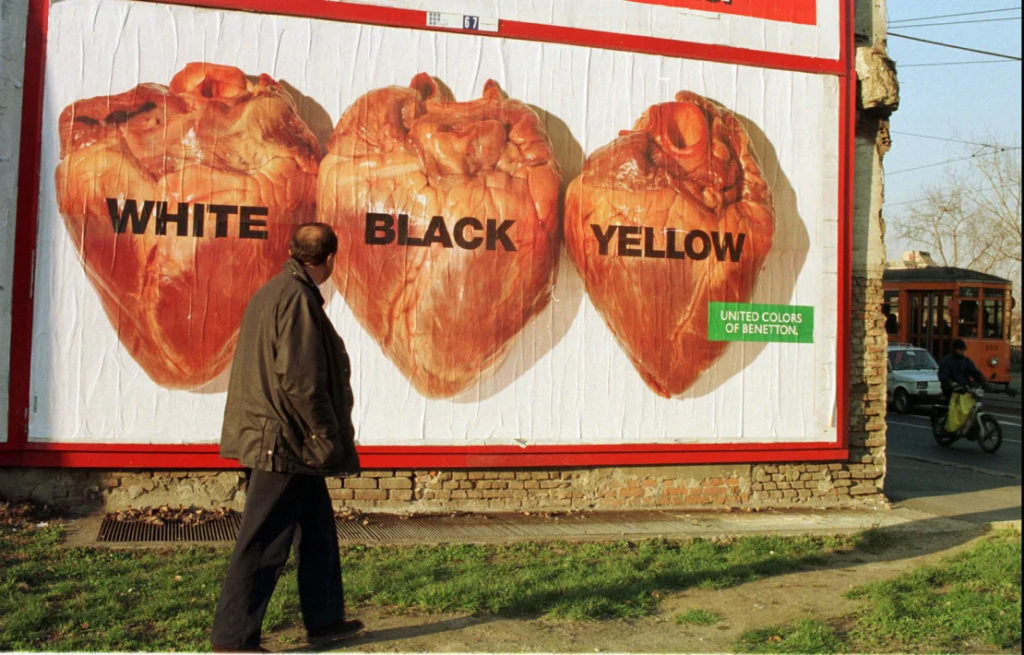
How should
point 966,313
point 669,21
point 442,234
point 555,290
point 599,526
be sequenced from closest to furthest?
point 599,526, point 442,234, point 555,290, point 669,21, point 966,313

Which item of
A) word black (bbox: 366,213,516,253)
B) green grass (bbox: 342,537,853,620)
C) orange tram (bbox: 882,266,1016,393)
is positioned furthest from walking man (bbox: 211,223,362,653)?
orange tram (bbox: 882,266,1016,393)

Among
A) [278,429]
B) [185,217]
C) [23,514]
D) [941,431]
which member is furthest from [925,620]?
[941,431]

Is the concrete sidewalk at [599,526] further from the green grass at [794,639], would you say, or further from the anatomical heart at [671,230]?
the green grass at [794,639]

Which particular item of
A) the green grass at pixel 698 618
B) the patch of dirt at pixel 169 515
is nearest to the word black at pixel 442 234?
the patch of dirt at pixel 169 515

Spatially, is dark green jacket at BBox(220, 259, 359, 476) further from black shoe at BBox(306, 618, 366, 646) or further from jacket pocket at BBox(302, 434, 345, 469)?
black shoe at BBox(306, 618, 366, 646)

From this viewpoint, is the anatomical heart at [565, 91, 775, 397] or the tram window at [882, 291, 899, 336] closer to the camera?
the anatomical heart at [565, 91, 775, 397]

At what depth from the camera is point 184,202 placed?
7.60 m

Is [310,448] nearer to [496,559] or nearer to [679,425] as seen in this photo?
[496,559]

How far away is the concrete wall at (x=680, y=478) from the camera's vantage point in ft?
24.5

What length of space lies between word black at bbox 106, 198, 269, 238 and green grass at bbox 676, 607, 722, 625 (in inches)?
176

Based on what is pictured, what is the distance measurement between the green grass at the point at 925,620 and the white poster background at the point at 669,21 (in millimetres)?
5030

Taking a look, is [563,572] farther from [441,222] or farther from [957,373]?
[957,373]

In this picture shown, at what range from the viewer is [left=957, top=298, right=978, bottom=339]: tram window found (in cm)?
2564

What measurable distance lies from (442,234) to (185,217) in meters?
2.09
